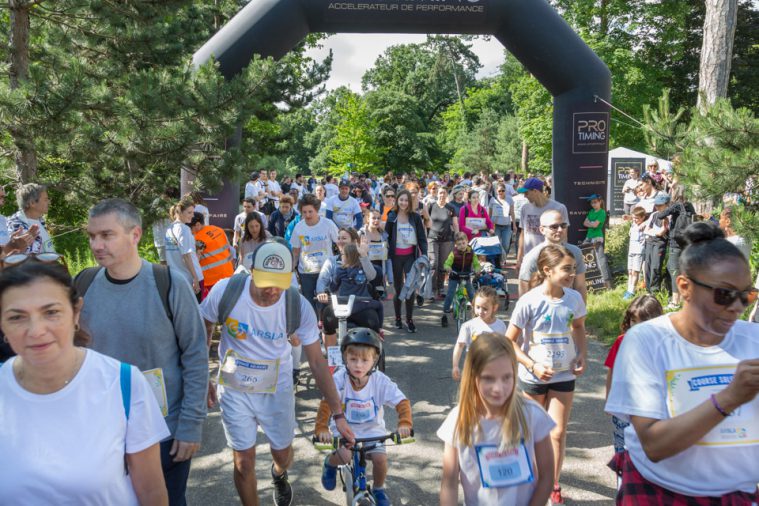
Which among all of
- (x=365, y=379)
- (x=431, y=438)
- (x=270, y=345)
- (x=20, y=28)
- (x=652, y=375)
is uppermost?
(x=20, y=28)

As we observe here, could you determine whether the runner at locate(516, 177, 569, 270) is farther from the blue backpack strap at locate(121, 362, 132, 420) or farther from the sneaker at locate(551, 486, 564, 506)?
the blue backpack strap at locate(121, 362, 132, 420)

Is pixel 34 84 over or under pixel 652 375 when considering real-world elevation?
over

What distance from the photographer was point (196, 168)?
7191 millimetres

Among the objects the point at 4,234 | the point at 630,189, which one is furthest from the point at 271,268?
the point at 630,189

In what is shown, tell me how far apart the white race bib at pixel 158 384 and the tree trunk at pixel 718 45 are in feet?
30.2

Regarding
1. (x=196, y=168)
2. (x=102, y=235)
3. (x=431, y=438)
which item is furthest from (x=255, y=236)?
(x=102, y=235)

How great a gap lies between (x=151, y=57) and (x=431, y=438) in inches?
284

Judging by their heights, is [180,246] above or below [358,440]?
above

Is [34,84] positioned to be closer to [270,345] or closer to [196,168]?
[196,168]

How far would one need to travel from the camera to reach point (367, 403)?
3.79m

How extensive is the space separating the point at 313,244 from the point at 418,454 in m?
3.41

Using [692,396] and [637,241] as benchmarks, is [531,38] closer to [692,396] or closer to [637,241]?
[637,241]

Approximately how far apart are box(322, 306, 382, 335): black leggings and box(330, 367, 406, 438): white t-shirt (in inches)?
87.3

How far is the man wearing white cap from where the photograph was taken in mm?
3568
